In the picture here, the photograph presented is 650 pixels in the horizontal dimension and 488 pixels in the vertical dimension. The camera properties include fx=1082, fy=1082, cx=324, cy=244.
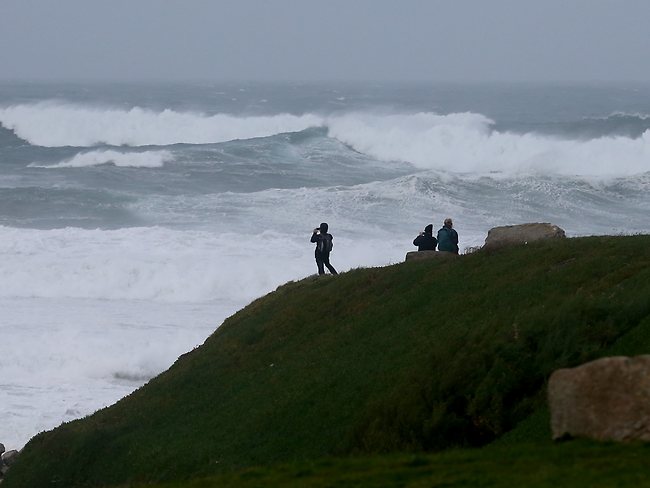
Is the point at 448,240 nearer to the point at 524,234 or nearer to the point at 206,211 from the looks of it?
the point at 524,234

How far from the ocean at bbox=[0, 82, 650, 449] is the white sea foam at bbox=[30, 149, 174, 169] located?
23cm

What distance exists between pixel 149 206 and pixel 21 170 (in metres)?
19.7

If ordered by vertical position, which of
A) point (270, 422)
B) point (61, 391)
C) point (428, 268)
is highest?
point (428, 268)

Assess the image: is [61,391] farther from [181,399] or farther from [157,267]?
[157,267]

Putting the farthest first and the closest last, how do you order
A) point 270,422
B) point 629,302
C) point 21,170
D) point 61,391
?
point 21,170 → point 61,391 → point 270,422 → point 629,302

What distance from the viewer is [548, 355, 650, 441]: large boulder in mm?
9016

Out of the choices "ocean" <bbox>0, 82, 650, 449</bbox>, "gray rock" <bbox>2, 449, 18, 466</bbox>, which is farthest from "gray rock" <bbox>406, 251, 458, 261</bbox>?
"gray rock" <bbox>2, 449, 18, 466</bbox>

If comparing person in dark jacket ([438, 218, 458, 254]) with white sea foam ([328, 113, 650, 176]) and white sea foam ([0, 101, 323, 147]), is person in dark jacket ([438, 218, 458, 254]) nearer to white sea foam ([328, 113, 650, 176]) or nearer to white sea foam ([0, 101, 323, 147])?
white sea foam ([328, 113, 650, 176])

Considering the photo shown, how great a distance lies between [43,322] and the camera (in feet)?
91.8

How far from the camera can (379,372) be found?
14305 millimetres

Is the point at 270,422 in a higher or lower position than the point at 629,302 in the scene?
lower

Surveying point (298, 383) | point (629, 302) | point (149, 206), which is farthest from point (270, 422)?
point (149, 206)

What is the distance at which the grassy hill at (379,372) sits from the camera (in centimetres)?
1217

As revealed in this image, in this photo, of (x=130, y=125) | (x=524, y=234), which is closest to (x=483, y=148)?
(x=130, y=125)
